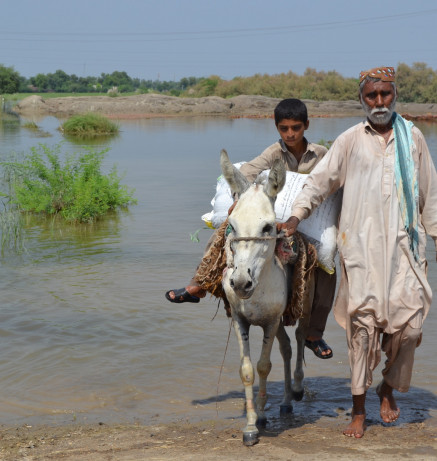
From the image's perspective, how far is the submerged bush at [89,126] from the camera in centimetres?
3478

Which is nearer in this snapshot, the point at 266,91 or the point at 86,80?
the point at 266,91

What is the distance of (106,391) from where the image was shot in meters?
6.55

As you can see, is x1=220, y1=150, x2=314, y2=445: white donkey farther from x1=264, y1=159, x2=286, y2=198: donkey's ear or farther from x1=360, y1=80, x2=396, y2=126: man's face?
x1=360, y1=80, x2=396, y2=126: man's face

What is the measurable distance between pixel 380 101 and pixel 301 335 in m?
1.94

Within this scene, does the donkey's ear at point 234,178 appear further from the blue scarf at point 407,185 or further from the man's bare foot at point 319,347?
the man's bare foot at point 319,347

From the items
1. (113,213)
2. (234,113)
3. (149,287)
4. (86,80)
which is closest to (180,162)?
(113,213)

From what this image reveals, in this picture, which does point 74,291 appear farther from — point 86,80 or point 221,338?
point 86,80

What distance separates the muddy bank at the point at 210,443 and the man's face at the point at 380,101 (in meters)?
2.03

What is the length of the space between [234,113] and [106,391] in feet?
177

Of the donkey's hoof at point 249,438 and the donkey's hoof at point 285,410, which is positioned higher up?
the donkey's hoof at point 249,438

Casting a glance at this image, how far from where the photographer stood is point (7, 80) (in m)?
75.9

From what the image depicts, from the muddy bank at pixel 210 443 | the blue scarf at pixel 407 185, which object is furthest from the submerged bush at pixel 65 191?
the blue scarf at pixel 407 185

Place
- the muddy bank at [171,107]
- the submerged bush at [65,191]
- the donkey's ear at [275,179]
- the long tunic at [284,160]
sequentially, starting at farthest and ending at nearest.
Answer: the muddy bank at [171,107] < the submerged bush at [65,191] < the long tunic at [284,160] < the donkey's ear at [275,179]

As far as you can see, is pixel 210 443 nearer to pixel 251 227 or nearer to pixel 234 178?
pixel 251 227
